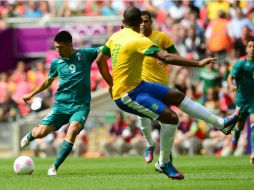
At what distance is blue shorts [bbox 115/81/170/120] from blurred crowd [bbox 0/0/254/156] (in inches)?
436

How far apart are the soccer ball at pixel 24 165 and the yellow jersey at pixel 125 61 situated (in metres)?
2.57

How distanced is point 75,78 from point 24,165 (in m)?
1.70

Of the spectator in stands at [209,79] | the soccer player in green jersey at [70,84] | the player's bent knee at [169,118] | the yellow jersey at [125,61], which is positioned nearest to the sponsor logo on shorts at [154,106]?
the player's bent knee at [169,118]

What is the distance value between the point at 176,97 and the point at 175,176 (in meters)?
1.12

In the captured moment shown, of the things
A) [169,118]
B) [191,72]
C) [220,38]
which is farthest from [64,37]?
[191,72]

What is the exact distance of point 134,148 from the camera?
25.6m

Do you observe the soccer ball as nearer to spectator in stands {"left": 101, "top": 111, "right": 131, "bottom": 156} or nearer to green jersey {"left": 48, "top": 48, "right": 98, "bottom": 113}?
green jersey {"left": 48, "top": 48, "right": 98, "bottom": 113}

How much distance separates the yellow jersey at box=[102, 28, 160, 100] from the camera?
12.5 meters

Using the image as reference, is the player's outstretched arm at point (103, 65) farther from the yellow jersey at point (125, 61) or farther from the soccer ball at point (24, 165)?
the soccer ball at point (24, 165)

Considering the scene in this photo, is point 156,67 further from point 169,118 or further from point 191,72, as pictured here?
point 191,72

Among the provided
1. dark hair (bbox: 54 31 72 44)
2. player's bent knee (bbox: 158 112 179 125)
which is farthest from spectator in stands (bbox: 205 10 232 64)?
player's bent knee (bbox: 158 112 179 125)

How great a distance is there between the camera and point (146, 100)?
12547mm

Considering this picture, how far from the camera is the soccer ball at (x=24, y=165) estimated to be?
14742 millimetres

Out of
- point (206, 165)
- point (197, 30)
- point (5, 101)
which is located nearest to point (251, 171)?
point (206, 165)
